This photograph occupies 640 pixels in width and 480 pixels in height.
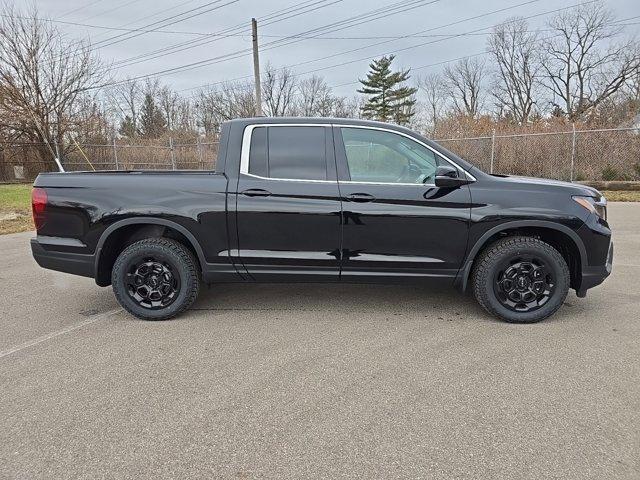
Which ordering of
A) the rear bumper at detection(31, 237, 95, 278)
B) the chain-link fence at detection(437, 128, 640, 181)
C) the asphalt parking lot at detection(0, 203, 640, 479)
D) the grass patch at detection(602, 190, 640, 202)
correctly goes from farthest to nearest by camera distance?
the chain-link fence at detection(437, 128, 640, 181), the grass patch at detection(602, 190, 640, 202), the rear bumper at detection(31, 237, 95, 278), the asphalt parking lot at detection(0, 203, 640, 479)

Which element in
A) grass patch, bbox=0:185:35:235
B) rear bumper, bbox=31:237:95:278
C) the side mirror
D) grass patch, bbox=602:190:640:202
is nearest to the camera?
the side mirror

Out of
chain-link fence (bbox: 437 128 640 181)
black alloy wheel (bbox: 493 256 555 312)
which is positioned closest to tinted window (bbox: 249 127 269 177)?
black alloy wheel (bbox: 493 256 555 312)

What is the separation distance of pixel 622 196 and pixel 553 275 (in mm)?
11381

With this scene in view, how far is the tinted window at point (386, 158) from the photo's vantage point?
364 cm

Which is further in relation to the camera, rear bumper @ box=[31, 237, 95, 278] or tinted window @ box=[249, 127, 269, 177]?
rear bumper @ box=[31, 237, 95, 278]

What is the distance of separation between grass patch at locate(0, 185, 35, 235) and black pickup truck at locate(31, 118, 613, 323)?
254 inches

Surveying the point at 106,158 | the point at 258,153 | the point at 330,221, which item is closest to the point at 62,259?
the point at 258,153

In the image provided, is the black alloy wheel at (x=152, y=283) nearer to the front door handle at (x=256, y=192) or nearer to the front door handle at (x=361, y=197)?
the front door handle at (x=256, y=192)

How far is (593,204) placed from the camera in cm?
363

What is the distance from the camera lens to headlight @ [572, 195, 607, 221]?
358cm

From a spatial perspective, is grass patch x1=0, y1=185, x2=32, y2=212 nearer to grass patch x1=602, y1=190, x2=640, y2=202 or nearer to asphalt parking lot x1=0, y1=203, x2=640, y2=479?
asphalt parking lot x1=0, y1=203, x2=640, y2=479

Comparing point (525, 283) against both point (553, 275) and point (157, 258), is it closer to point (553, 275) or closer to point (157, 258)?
point (553, 275)

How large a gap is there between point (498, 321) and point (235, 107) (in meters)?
48.3

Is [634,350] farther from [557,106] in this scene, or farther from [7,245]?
[557,106]
